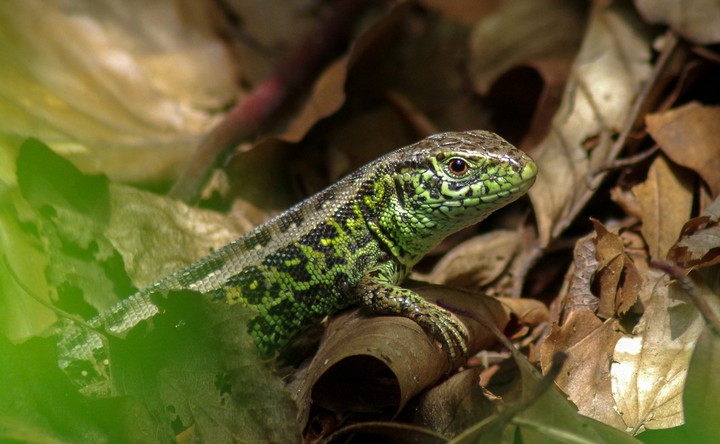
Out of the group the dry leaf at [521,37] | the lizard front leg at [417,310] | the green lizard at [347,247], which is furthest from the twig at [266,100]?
the lizard front leg at [417,310]

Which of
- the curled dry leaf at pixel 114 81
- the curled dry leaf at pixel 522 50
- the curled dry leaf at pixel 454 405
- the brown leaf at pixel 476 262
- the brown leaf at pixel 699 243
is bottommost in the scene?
the brown leaf at pixel 476 262

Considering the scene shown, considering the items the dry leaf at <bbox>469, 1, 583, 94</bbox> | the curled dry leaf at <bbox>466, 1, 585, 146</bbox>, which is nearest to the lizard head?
the curled dry leaf at <bbox>466, 1, 585, 146</bbox>

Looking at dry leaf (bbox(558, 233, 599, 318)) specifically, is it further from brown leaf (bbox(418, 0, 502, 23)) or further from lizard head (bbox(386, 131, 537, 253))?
brown leaf (bbox(418, 0, 502, 23))

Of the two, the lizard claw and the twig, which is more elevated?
the twig

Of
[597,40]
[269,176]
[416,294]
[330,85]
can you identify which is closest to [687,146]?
[597,40]

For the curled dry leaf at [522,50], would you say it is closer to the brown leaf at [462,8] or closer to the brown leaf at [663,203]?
the brown leaf at [462,8]
